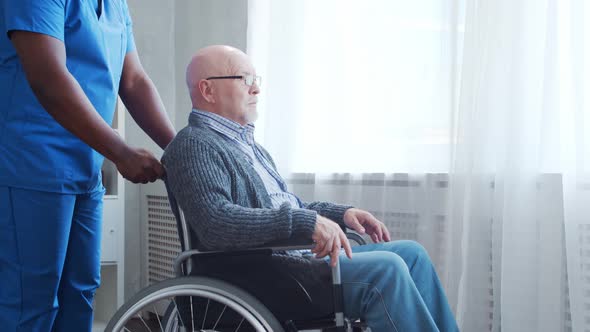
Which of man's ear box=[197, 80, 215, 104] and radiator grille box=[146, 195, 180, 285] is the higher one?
man's ear box=[197, 80, 215, 104]

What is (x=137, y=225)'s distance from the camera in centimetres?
391

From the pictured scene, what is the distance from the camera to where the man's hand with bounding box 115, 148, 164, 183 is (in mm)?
1539

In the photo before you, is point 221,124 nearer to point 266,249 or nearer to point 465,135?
point 266,249

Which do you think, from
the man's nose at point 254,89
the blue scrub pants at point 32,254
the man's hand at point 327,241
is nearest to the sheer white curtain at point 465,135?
the man's nose at point 254,89

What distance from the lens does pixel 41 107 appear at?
5.18 feet

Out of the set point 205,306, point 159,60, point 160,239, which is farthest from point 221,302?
point 159,60

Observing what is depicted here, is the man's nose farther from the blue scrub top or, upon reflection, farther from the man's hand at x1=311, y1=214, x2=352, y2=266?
the man's hand at x1=311, y1=214, x2=352, y2=266

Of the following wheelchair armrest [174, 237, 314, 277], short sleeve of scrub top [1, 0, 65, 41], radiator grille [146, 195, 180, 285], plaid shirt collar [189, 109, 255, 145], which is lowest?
radiator grille [146, 195, 180, 285]

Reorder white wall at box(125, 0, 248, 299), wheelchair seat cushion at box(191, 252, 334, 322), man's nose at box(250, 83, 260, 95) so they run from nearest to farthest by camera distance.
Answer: wheelchair seat cushion at box(191, 252, 334, 322) < man's nose at box(250, 83, 260, 95) < white wall at box(125, 0, 248, 299)

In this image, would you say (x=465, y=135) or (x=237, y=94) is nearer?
(x=237, y=94)

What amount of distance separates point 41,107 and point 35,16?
19 cm

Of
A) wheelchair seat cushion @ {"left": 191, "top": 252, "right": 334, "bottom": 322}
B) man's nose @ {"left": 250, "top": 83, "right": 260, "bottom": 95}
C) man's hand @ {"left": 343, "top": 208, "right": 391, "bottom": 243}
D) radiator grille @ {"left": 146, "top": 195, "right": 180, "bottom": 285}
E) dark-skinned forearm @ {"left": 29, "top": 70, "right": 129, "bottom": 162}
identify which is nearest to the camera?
dark-skinned forearm @ {"left": 29, "top": 70, "right": 129, "bottom": 162}

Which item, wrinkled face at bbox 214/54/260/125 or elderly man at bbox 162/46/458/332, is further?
wrinkled face at bbox 214/54/260/125

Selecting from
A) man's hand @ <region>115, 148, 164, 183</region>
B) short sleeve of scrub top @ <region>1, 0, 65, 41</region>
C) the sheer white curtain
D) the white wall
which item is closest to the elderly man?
man's hand @ <region>115, 148, 164, 183</region>
